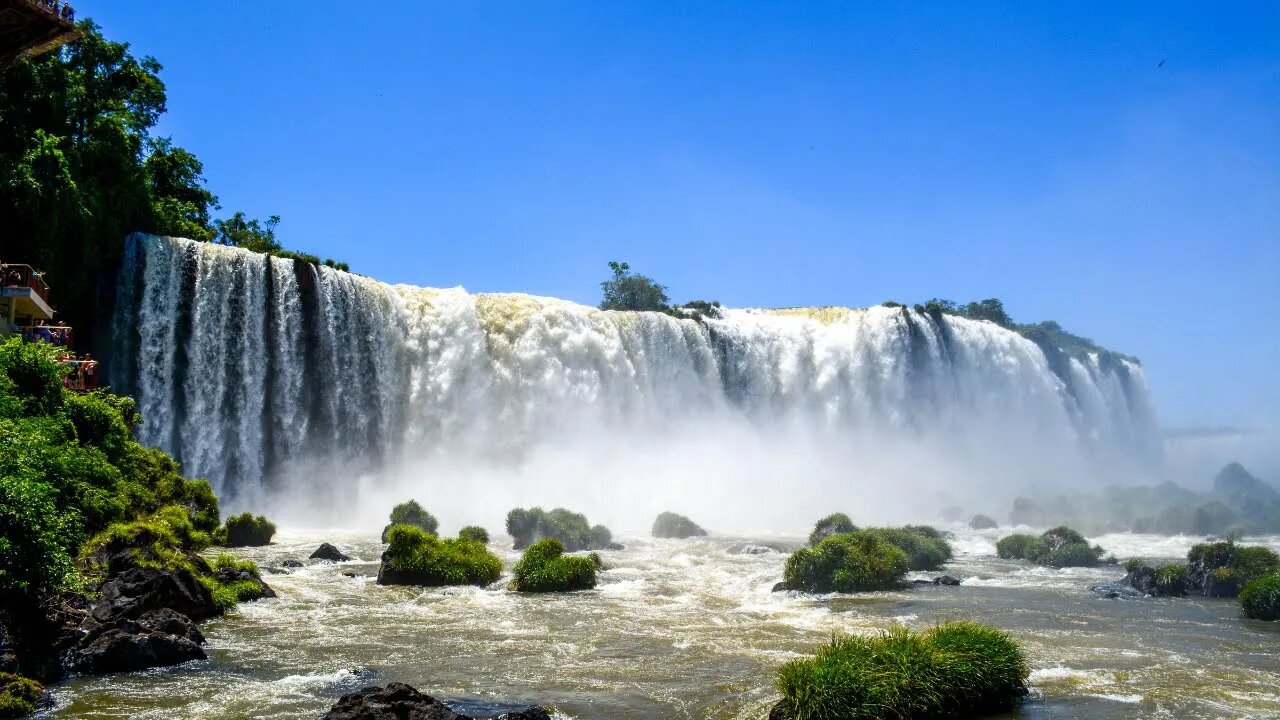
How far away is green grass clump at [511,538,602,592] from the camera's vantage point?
19.0 metres

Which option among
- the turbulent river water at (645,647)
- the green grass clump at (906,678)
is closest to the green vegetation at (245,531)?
the turbulent river water at (645,647)

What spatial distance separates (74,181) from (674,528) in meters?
23.5

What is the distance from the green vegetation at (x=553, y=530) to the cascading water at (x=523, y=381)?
1162 centimetres

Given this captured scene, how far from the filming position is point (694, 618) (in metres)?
16.0

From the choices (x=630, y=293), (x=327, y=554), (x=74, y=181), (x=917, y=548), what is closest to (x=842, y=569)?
(x=917, y=548)

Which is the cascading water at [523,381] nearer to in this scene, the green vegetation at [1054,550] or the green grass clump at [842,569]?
the green vegetation at [1054,550]

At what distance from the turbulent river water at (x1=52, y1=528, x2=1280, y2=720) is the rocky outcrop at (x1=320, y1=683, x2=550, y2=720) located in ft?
4.21

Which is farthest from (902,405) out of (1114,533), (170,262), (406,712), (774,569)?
(406,712)

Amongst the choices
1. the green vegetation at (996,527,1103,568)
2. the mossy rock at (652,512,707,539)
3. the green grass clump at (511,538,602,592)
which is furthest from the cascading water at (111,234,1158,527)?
the green grass clump at (511,538,602,592)

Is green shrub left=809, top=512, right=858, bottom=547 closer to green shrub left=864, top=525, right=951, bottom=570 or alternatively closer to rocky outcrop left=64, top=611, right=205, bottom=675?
green shrub left=864, top=525, right=951, bottom=570

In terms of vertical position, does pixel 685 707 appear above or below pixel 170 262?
below

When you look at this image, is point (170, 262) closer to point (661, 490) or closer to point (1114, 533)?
point (661, 490)

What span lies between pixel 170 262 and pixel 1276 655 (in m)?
33.2

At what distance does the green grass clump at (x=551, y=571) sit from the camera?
18984mm
